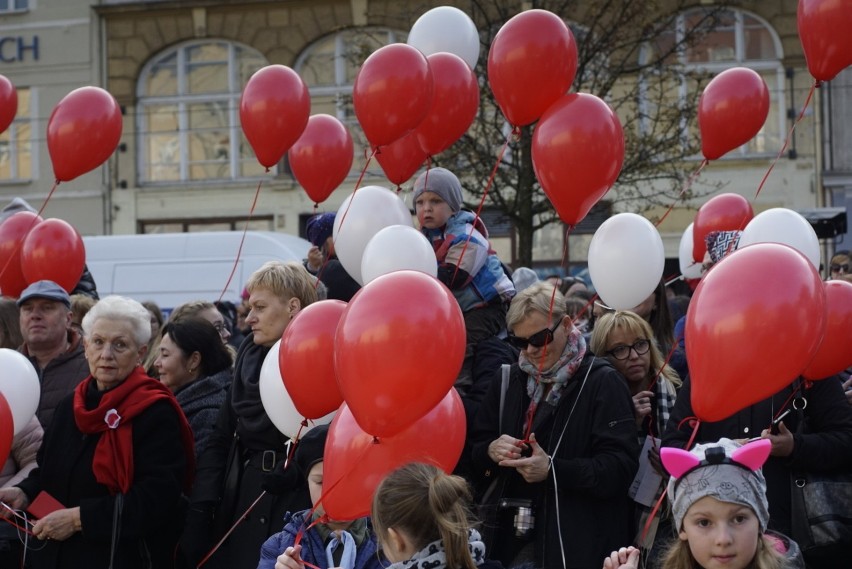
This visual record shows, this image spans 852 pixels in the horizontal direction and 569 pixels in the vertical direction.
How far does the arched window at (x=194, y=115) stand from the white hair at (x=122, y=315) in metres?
17.5

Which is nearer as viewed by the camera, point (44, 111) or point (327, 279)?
point (327, 279)

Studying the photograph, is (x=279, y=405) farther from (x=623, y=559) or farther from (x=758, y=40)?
(x=758, y=40)

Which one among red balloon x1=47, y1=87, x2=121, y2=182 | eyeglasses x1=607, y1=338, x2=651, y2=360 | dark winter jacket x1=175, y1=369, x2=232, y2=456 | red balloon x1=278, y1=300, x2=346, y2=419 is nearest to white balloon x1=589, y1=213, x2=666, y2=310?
eyeglasses x1=607, y1=338, x2=651, y2=360

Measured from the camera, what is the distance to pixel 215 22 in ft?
73.2

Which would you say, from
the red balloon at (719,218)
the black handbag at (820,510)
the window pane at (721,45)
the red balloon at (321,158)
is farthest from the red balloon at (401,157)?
the window pane at (721,45)

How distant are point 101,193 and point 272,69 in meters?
17.0

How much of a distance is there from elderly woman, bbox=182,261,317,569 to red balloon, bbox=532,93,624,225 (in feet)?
3.74

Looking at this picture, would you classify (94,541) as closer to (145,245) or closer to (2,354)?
(2,354)

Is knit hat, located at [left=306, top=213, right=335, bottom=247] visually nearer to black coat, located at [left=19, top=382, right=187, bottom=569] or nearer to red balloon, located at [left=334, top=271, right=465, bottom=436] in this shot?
black coat, located at [left=19, top=382, right=187, bottom=569]

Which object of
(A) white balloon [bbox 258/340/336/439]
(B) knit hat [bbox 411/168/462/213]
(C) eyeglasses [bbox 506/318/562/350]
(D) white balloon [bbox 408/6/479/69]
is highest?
(D) white balloon [bbox 408/6/479/69]

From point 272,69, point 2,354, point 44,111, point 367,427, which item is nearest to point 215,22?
point 44,111

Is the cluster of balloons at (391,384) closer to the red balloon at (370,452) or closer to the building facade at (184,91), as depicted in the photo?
the red balloon at (370,452)

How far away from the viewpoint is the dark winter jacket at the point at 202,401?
5.46 m

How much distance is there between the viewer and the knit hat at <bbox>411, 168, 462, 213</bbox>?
18.1 ft
